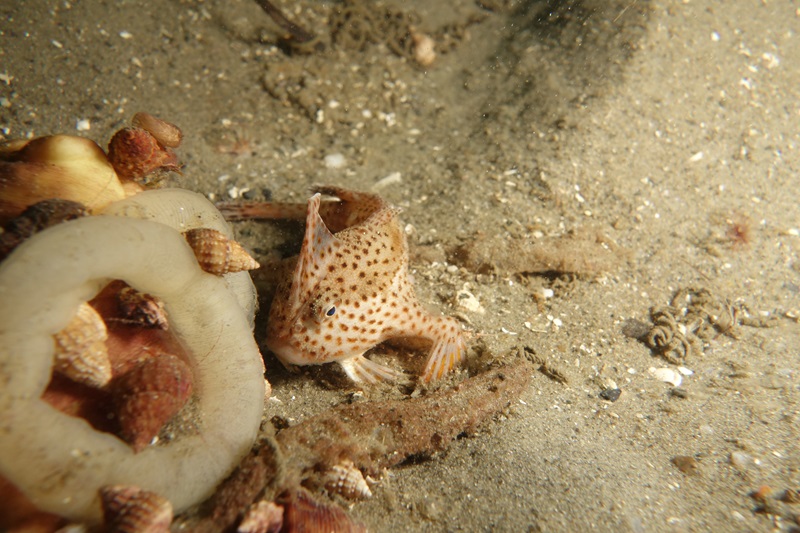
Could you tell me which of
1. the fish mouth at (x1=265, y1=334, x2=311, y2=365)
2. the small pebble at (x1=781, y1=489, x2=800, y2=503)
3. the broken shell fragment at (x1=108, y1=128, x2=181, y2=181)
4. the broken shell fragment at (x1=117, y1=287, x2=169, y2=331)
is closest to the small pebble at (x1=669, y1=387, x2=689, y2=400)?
the small pebble at (x1=781, y1=489, x2=800, y2=503)

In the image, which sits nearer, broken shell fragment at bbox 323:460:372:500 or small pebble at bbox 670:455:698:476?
broken shell fragment at bbox 323:460:372:500

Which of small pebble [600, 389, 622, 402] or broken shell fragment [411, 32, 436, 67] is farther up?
broken shell fragment [411, 32, 436, 67]

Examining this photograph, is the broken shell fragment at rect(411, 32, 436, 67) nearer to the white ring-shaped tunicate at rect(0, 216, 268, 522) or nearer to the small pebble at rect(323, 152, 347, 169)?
the small pebble at rect(323, 152, 347, 169)

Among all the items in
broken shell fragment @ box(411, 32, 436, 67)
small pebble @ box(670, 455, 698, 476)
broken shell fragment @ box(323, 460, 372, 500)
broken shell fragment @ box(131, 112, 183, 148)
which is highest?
broken shell fragment @ box(411, 32, 436, 67)

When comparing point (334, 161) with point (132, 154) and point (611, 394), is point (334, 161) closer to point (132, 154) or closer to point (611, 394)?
point (132, 154)

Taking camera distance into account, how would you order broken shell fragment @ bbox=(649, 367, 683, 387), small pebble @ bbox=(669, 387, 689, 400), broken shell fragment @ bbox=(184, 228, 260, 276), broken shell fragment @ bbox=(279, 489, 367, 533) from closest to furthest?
1. broken shell fragment @ bbox=(279, 489, 367, 533)
2. broken shell fragment @ bbox=(184, 228, 260, 276)
3. small pebble @ bbox=(669, 387, 689, 400)
4. broken shell fragment @ bbox=(649, 367, 683, 387)

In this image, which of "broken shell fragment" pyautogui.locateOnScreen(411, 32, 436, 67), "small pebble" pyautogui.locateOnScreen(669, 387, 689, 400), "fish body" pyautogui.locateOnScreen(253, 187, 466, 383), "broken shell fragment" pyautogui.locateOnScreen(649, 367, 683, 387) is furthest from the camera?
"broken shell fragment" pyautogui.locateOnScreen(411, 32, 436, 67)

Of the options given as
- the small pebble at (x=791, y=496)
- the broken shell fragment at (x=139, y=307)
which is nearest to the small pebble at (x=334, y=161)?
the broken shell fragment at (x=139, y=307)
